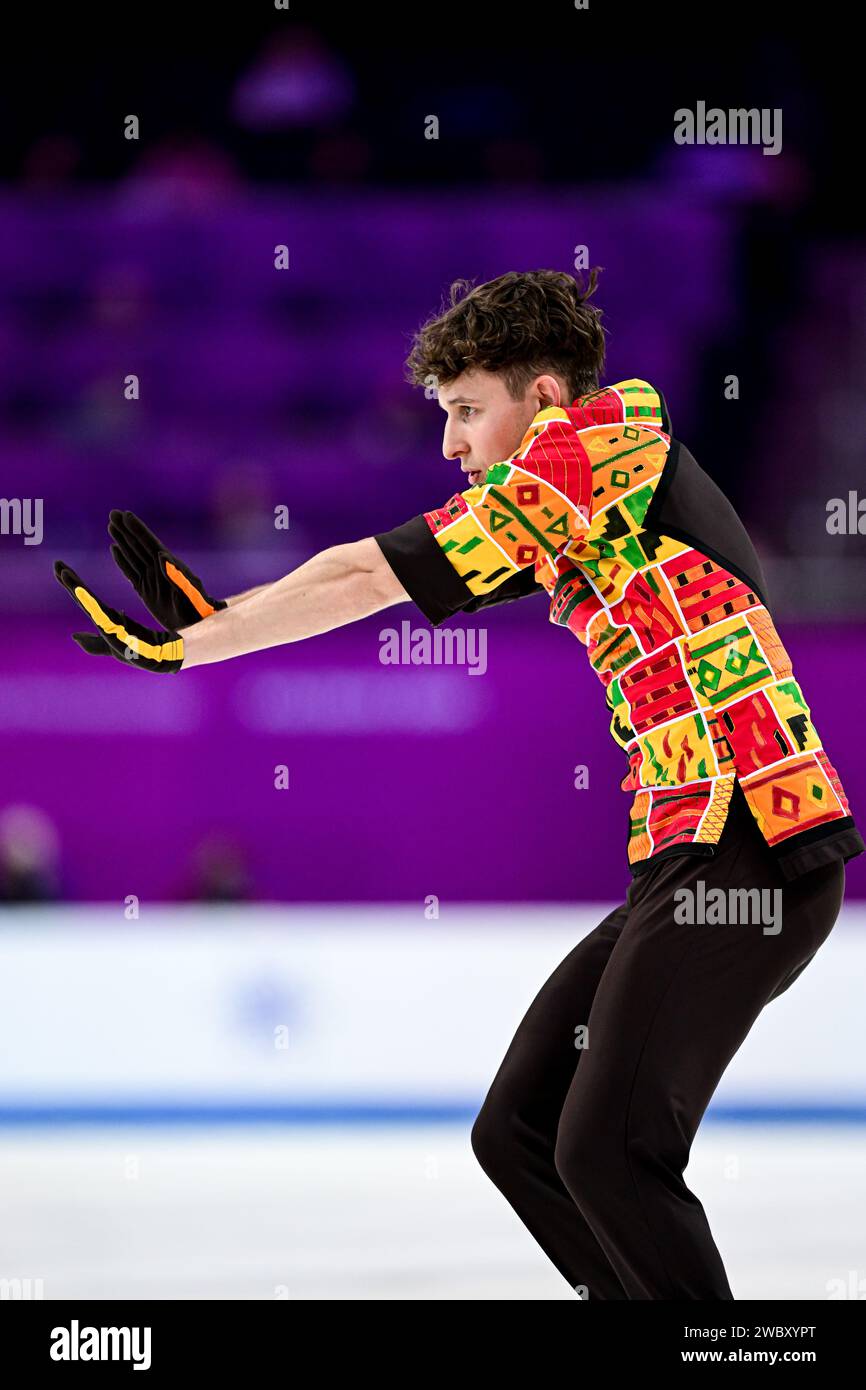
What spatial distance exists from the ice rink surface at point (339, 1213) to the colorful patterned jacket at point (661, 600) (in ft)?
3.97

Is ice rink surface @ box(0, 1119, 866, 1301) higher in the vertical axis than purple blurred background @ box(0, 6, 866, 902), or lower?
lower

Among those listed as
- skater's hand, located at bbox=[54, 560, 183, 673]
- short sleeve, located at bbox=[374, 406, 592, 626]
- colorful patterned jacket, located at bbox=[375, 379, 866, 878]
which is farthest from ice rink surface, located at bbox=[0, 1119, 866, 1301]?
short sleeve, located at bbox=[374, 406, 592, 626]

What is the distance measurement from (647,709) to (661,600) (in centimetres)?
14

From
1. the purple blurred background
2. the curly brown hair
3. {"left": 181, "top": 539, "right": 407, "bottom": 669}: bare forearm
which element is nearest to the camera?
{"left": 181, "top": 539, "right": 407, "bottom": 669}: bare forearm

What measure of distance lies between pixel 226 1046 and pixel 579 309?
2738 mm

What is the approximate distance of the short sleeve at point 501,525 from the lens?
6.28 feet

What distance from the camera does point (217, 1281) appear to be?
2.88m

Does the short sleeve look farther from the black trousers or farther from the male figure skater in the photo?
the black trousers

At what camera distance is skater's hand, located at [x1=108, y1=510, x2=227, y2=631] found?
6.75ft

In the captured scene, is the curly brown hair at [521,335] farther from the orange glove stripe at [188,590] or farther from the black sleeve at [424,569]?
the orange glove stripe at [188,590]

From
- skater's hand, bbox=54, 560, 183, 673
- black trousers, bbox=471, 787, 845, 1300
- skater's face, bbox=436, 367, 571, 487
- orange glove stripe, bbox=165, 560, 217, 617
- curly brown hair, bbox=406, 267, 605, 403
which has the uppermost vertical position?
curly brown hair, bbox=406, 267, 605, 403

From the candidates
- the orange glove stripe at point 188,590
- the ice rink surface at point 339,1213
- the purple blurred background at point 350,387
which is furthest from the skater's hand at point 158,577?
the purple blurred background at point 350,387

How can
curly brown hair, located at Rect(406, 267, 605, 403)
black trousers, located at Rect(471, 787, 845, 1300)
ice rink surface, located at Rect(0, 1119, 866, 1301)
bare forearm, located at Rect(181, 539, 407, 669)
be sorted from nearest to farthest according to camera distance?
black trousers, located at Rect(471, 787, 845, 1300) → bare forearm, located at Rect(181, 539, 407, 669) → curly brown hair, located at Rect(406, 267, 605, 403) → ice rink surface, located at Rect(0, 1119, 866, 1301)
